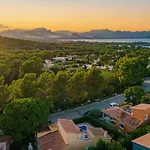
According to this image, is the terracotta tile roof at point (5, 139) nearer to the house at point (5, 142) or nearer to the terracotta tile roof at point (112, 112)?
the house at point (5, 142)

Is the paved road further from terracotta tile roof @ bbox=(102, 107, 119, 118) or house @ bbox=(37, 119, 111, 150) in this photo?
house @ bbox=(37, 119, 111, 150)

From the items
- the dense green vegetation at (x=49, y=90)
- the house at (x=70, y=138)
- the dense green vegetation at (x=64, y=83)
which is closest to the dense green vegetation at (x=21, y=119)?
the dense green vegetation at (x=49, y=90)

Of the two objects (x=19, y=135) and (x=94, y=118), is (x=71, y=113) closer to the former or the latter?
(x=94, y=118)

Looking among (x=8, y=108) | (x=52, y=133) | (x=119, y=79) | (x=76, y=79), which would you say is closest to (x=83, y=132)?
(x=52, y=133)

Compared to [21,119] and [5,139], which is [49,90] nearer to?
[21,119]

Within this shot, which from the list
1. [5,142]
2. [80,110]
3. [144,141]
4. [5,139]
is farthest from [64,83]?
[144,141]

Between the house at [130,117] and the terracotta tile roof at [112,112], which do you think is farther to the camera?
the terracotta tile roof at [112,112]
